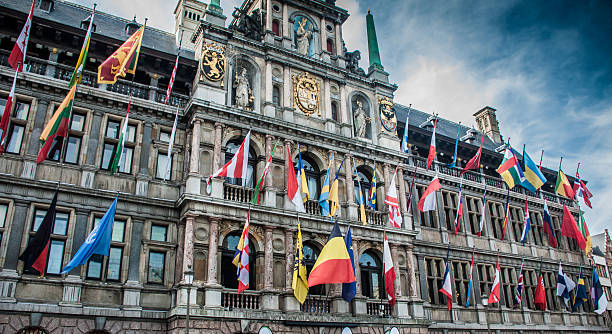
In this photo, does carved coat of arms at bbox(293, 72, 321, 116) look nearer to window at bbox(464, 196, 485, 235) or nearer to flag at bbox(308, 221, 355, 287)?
flag at bbox(308, 221, 355, 287)

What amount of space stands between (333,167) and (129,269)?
11129 mm

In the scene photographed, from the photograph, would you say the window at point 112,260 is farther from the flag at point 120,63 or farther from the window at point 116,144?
the flag at point 120,63

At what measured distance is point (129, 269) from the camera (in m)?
20.3

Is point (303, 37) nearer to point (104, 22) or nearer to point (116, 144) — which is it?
point (104, 22)

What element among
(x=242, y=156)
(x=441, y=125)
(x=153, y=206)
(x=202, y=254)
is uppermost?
(x=441, y=125)

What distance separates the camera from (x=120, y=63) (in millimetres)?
20516

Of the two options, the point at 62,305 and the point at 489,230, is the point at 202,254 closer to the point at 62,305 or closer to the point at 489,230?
the point at 62,305

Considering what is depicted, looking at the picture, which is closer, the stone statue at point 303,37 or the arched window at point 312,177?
the arched window at point 312,177

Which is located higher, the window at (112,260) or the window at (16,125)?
the window at (16,125)

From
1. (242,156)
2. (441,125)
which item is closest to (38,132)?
(242,156)

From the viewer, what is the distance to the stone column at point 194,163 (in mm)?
21500

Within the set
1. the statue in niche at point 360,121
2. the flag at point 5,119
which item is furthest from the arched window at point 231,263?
the statue in niche at point 360,121

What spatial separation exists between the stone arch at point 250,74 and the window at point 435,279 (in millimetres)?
13427

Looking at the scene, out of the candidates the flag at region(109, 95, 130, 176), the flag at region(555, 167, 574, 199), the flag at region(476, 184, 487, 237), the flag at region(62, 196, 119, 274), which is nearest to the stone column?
the flag at region(109, 95, 130, 176)
